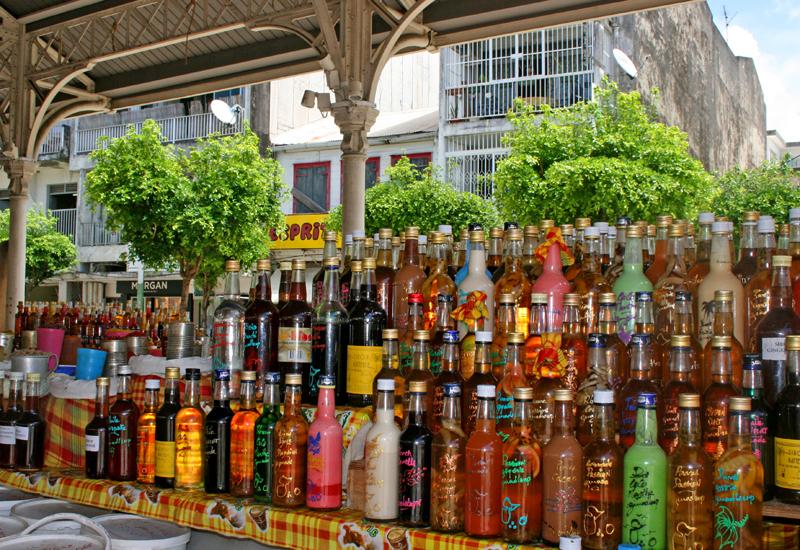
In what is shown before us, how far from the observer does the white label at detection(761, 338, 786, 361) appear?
1.74 meters

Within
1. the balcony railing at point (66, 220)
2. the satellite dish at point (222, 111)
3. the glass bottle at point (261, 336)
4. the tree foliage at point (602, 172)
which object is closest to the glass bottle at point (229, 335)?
the glass bottle at point (261, 336)

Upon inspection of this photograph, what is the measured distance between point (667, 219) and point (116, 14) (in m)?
7.39

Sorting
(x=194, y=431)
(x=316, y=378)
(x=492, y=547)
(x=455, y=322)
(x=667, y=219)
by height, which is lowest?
(x=492, y=547)

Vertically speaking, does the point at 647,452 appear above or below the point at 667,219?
below

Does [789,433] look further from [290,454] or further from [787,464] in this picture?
[290,454]

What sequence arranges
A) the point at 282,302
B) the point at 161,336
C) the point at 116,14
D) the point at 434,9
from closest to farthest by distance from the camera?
the point at 282,302
the point at 161,336
the point at 434,9
the point at 116,14

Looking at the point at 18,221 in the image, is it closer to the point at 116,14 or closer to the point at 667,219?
the point at 116,14

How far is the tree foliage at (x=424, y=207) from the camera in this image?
1369 centimetres

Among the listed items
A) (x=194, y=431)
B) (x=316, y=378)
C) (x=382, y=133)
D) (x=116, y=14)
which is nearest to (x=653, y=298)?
(x=316, y=378)

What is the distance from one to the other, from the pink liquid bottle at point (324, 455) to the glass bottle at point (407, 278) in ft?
1.23

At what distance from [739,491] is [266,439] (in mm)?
1167

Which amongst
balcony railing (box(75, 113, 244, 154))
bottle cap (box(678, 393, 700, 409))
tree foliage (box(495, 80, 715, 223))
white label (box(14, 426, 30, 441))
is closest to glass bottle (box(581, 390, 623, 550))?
bottle cap (box(678, 393, 700, 409))

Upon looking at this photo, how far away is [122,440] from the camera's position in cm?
247

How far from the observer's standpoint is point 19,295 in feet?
30.6
